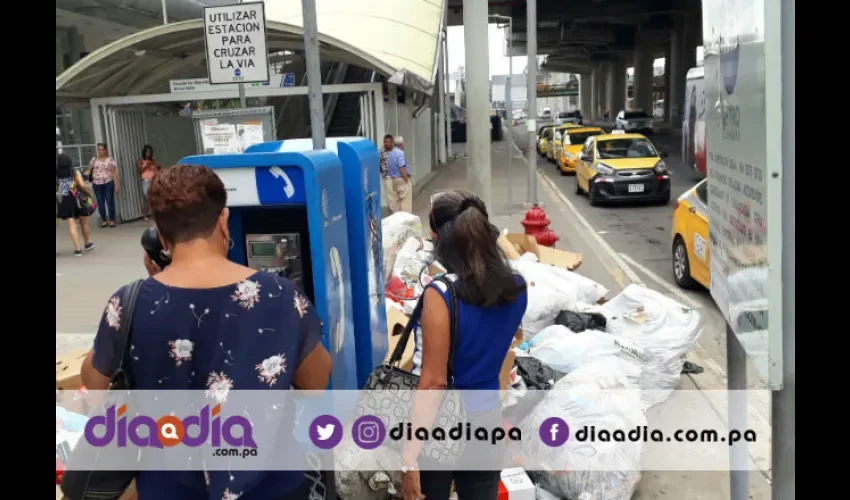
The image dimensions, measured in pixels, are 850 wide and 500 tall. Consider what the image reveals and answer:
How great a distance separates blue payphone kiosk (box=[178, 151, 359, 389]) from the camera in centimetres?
359

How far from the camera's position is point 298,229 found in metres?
4.21

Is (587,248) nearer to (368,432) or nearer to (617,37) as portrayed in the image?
(368,432)

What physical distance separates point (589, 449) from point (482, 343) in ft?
4.47

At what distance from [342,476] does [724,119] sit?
8.19 feet

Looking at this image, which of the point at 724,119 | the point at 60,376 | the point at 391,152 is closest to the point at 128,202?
the point at 391,152

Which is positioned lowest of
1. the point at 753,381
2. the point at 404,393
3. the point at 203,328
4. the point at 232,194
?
the point at 753,381

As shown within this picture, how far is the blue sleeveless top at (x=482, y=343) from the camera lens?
2617mm

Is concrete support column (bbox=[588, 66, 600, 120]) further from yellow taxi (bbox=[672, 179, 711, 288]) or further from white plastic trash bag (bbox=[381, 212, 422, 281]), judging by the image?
A: white plastic trash bag (bbox=[381, 212, 422, 281])

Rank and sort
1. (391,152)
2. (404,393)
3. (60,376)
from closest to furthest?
(404,393)
(60,376)
(391,152)

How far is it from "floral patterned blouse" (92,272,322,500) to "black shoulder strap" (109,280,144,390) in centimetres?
1

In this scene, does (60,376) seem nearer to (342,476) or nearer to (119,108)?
(342,476)

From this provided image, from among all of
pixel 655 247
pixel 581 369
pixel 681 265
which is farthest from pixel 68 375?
pixel 655 247

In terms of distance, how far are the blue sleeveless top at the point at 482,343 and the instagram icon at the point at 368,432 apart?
1.68 ft

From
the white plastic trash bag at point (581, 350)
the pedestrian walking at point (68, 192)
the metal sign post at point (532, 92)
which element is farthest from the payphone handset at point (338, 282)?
the metal sign post at point (532, 92)
